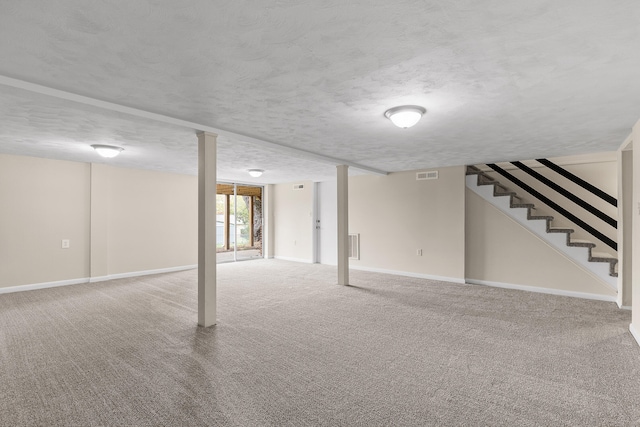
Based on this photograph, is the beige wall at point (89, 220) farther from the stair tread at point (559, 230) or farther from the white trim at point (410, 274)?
the stair tread at point (559, 230)

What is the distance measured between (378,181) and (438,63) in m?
5.29

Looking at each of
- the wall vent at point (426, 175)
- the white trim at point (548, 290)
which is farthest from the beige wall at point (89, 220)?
the white trim at point (548, 290)

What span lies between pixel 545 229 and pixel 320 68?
5237mm

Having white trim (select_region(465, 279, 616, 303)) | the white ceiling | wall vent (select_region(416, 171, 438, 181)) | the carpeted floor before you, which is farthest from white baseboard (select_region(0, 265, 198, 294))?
white trim (select_region(465, 279, 616, 303))

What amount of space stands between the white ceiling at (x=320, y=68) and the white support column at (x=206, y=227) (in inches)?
10.4

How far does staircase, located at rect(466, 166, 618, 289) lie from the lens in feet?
16.4

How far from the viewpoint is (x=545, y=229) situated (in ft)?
17.9

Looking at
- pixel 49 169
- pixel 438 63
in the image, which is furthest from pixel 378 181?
pixel 49 169

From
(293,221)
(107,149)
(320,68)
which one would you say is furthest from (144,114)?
(293,221)

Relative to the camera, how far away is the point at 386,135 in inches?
156

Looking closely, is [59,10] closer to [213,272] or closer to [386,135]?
[213,272]

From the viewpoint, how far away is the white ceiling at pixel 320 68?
1.60 meters

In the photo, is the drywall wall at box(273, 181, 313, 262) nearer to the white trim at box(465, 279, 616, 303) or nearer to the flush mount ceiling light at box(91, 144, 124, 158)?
the white trim at box(465, 279, 616, 303)

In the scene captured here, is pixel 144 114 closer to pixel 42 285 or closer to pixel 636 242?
pixel 42 285
